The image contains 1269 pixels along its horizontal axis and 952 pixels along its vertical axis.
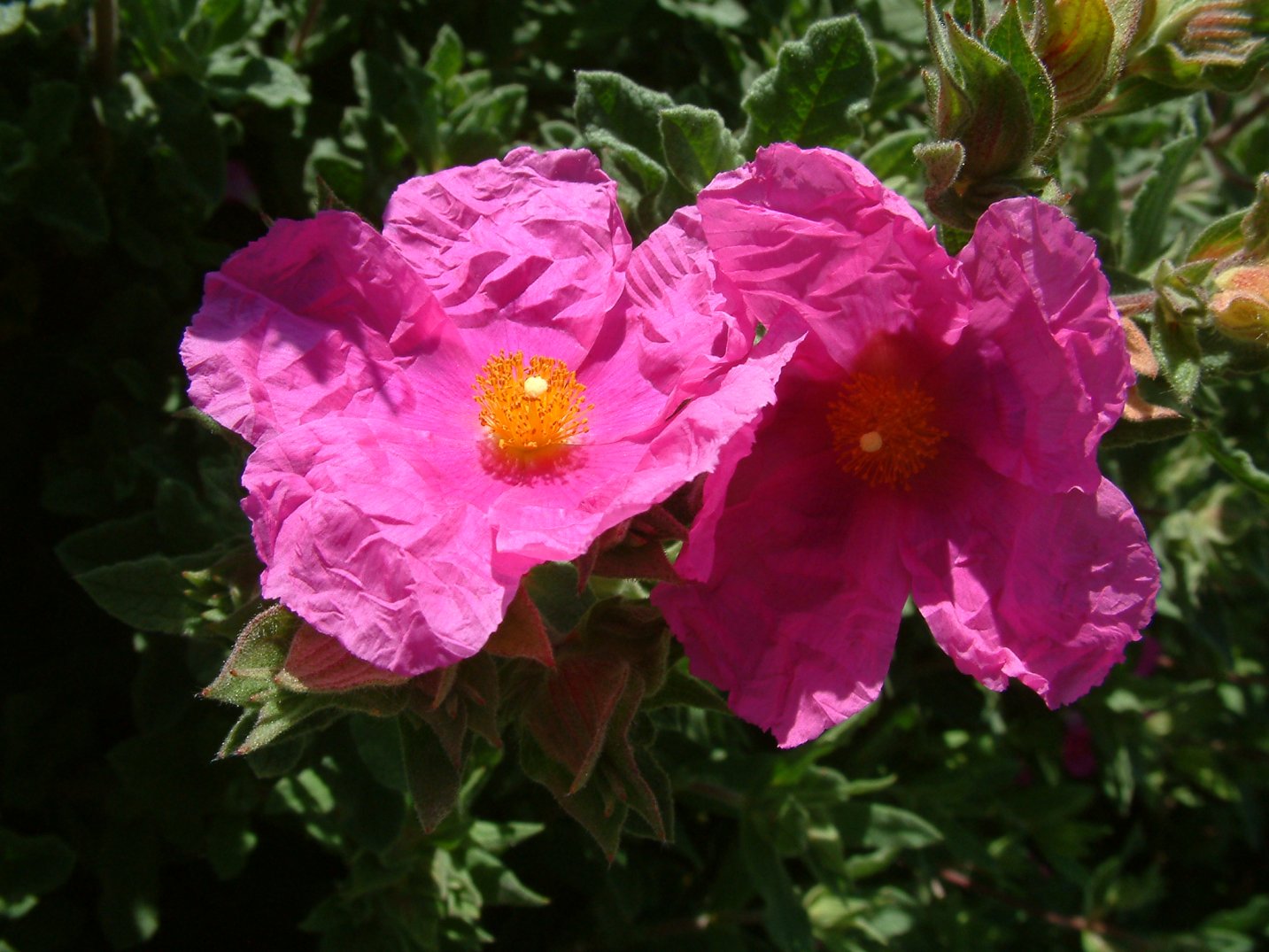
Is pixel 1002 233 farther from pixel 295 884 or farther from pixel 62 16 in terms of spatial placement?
pixel 295 884

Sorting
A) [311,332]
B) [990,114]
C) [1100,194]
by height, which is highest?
[990,114]

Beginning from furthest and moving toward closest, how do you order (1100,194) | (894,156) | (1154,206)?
(1100,194) → (1154,206) → (894,156)

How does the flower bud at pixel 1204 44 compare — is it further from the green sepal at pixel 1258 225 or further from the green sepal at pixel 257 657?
the green sepal at pixel 257 657

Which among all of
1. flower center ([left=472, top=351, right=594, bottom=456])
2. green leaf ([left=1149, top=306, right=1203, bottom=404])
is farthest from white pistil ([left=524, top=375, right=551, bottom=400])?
green leaf ([left=1149, top=306, right=1203, bottom=404])

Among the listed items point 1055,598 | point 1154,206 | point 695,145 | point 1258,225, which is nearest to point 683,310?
point 695,145

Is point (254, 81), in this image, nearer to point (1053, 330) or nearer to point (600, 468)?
point (600, 468)

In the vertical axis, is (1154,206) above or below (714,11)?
below

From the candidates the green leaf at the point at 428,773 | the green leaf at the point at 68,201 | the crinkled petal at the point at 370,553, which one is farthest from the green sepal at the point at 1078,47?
the green leaf at the point at 68,201
